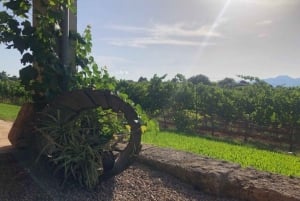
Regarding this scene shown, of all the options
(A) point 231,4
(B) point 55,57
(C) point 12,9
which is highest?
(A) point 231,4

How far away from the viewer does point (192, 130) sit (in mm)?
14547

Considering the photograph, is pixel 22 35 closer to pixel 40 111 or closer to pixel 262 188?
pixel 40 111

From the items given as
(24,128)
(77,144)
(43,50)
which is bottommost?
(77,144)

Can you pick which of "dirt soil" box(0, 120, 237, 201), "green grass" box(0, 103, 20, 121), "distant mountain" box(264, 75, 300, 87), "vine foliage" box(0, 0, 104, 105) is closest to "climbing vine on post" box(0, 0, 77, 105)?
"vine foliage" box(0, 0, 104, 105)

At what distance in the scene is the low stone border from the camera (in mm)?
3033

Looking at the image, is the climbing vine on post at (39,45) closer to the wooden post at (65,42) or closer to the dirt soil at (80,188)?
the wooden post at (65,42)

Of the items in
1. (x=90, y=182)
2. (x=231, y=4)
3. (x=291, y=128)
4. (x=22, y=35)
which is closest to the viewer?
(x=90, y=182)

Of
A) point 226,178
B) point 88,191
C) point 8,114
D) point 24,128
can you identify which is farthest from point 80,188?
point 8,114

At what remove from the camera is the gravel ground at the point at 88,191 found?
3145 mm

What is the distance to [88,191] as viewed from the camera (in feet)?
10.8

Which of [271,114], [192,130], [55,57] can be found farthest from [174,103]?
[55,57]

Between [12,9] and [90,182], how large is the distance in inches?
77.6

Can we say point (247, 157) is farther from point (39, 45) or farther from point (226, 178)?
point (39, 45)

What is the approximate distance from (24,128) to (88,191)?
3.60ft
